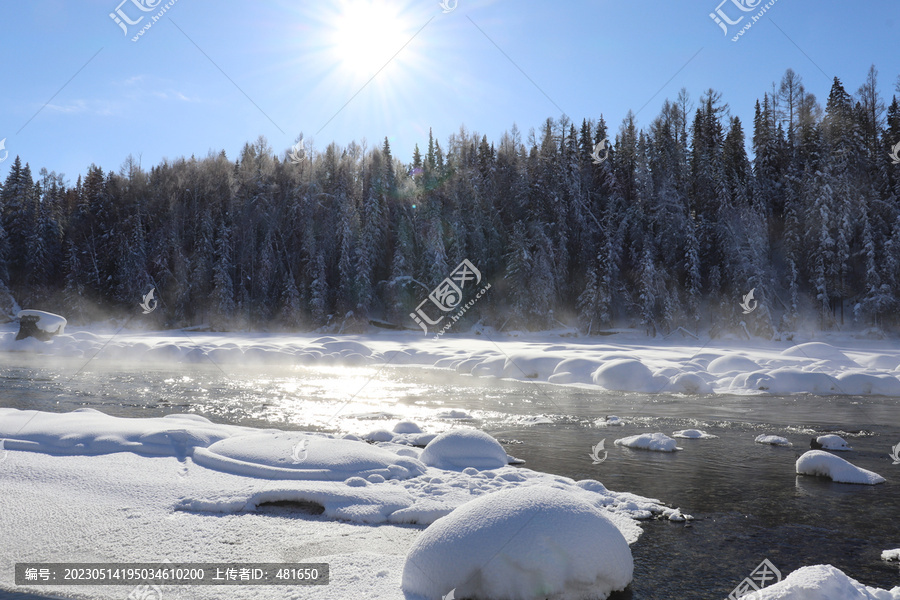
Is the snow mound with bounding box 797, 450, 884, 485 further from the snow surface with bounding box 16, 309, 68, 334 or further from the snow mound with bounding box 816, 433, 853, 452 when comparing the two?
the snow surface with bounding box 16, 309, 68, 334

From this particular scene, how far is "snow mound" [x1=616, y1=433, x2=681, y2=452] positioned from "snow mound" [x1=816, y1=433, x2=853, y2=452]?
2.65 metres

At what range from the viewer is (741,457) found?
965cm

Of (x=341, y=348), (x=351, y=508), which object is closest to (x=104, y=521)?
(x=351, y=508)

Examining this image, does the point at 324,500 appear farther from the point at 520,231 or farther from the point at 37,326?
the point at 520,231

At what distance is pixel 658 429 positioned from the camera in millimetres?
12094

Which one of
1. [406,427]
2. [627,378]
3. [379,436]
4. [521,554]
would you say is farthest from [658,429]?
[521,554]

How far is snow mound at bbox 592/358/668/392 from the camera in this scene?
18984mm

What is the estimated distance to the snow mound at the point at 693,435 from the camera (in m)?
11.2

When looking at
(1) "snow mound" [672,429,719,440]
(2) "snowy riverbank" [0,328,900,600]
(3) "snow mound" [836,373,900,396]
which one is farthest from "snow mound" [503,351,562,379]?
(1) "snow mound" [672,429,719,440]

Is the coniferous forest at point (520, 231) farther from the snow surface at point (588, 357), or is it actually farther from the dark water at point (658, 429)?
the dark water at point (658, 429)

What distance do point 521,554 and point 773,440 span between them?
8.58 metres

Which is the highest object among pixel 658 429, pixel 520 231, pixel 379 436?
pixel 520 231

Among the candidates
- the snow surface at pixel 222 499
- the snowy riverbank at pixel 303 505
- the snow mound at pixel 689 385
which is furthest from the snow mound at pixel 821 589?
the snow mound at pixel 689 385

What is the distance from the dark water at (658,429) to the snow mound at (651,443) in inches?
12.6
